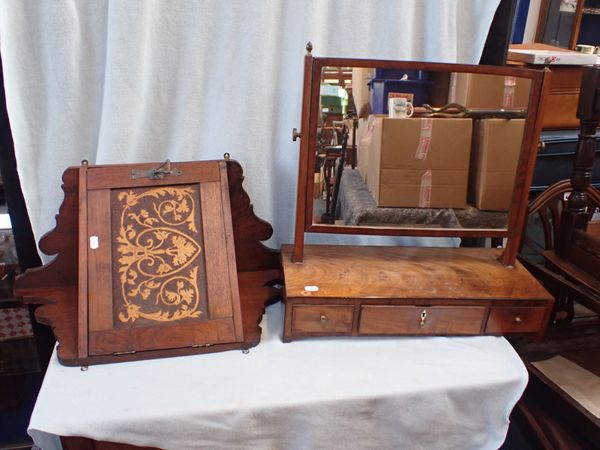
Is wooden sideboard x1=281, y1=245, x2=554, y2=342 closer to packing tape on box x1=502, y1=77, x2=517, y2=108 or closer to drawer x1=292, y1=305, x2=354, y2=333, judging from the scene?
drawer x1=292, y1=305, x2=354, y2=333

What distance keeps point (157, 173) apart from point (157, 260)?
0.17m

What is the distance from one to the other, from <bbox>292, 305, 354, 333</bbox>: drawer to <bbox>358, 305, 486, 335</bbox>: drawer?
0.03m

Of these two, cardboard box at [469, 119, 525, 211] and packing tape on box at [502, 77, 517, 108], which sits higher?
packing tape on box at [502, 77, 517, 108]

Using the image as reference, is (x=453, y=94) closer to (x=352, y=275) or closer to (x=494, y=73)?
(x=494, y=73)

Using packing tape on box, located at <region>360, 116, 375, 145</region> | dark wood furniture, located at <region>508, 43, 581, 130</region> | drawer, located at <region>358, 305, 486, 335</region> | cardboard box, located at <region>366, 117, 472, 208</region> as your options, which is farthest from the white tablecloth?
dark wood furniture, located at <region>508, 43, 581, 130</region>

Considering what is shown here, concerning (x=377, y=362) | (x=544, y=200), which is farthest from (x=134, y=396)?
(x=544, y=200)

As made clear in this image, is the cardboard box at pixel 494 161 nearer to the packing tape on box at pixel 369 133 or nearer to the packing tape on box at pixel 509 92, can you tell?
the packing tape on box at pixel 509 92

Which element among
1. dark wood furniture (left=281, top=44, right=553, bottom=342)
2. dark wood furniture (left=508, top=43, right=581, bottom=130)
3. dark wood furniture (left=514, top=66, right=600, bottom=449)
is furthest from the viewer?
dark wood furniture (left=508, top=43, right=581, bottom=130)

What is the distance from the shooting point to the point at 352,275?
940 mm

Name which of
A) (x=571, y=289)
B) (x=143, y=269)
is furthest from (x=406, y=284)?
(x=143, y=269)

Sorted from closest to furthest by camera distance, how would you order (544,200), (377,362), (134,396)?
(134,396) < (377,362) < (544,200)

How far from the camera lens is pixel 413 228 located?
3.18 ft

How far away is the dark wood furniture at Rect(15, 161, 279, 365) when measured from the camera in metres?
0.84

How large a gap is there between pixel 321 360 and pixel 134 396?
33 centimetres
